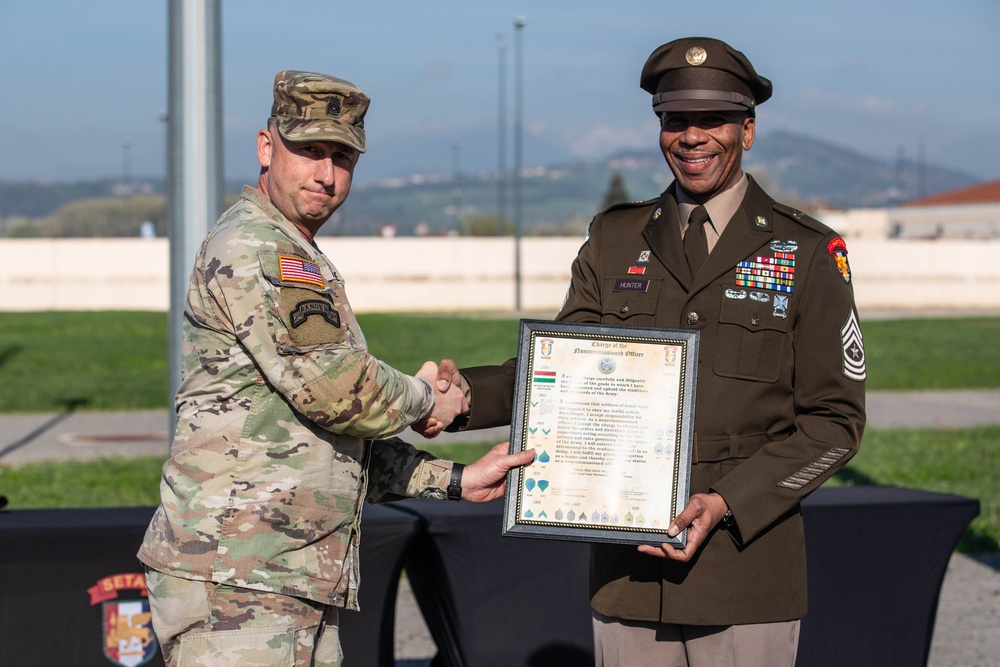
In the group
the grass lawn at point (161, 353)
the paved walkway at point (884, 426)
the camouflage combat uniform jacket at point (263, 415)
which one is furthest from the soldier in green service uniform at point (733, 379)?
the grass lawn at point (161, 353)

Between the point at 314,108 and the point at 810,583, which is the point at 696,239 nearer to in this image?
the point at 314,108

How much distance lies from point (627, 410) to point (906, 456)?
27.5ft

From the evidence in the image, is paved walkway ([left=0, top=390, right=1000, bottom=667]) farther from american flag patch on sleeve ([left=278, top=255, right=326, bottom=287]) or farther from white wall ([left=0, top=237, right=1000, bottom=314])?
white wall ([left=0, top=237, right=1000, bottom=314])

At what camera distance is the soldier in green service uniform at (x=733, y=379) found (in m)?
2.95

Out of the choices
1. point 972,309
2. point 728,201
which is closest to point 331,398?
point 728,201

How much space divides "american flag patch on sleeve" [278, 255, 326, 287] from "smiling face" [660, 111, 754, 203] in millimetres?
976

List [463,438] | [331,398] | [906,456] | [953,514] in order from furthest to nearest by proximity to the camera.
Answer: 1. [463,438]
2. [906,456]
3. [953,514]
4. [331,398]

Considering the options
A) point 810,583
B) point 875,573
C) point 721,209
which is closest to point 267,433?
point 721,209

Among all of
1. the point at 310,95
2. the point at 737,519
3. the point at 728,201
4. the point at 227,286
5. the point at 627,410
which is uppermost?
the point at 310,95

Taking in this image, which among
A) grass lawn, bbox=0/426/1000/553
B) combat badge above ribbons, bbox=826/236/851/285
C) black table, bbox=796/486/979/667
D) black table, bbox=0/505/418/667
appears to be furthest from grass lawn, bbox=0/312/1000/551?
combat badge above ribbons, bbox=826/236/851/285

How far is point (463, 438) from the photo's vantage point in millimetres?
11648

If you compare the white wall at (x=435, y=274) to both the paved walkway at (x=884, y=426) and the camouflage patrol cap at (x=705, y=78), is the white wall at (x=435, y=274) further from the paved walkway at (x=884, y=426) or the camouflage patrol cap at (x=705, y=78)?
the camouflage patrol cap at (x=705, y=78)

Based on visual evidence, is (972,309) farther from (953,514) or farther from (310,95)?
(310,95)

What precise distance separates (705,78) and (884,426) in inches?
398
